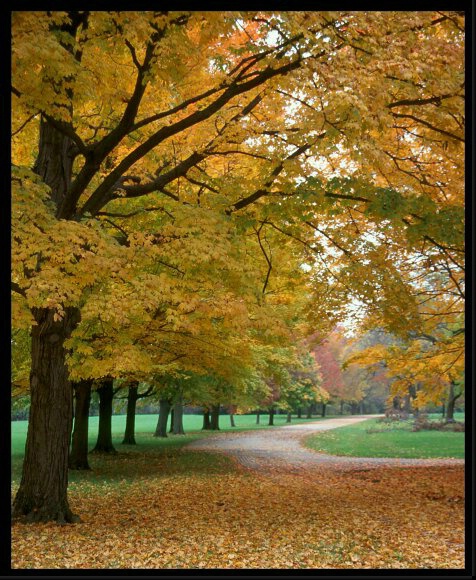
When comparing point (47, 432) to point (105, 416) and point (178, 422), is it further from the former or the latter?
point (178, 422)

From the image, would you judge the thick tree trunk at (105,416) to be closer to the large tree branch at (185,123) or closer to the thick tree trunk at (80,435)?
the thick tree trunk at (80,435)

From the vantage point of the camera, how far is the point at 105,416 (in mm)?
21484

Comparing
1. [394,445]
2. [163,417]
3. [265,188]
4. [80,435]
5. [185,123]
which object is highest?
[185,123]


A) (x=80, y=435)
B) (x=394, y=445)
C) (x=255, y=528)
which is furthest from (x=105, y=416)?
(x=255, y=528)

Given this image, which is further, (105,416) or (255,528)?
(105,416)

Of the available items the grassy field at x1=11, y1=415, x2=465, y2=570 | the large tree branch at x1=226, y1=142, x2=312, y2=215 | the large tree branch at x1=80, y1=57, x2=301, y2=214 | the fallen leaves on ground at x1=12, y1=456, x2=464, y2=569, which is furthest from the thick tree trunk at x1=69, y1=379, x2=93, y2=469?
the large tree branch at x1=226, y1=142, x2=312, y2=215

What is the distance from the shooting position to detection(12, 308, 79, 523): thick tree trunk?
8.69 m

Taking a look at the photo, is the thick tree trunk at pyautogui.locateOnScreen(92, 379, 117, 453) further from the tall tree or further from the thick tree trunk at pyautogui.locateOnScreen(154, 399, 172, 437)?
the tall tree

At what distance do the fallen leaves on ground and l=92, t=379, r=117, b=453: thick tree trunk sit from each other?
25.8 ft

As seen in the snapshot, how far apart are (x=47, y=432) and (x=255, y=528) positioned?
132 inches

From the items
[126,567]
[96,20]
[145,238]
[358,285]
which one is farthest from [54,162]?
[126,567]

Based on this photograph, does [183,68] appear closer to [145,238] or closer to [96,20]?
[96,20]

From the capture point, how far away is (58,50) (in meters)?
5.97

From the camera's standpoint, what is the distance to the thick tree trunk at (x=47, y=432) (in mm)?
8688
